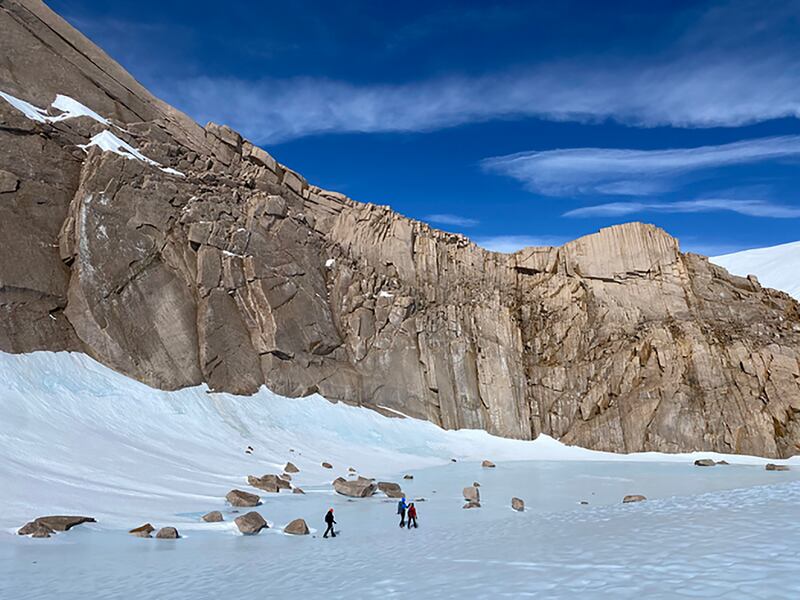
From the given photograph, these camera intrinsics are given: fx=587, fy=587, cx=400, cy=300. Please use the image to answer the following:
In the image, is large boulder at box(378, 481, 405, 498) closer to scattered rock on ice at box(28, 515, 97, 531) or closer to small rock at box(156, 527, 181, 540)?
small rock at box(156, 527, 181, 540)

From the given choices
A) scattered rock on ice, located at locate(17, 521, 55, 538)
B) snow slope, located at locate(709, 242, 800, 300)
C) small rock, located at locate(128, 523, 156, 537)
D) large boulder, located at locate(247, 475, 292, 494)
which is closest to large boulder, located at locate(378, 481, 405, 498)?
large boulder, located at locate(247, 475, 292, 494)

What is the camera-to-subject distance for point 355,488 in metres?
26.5

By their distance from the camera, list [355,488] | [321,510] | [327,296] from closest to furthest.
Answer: [321,510]
[355,488]
[327,296]

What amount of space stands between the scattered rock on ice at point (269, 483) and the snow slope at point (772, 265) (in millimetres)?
87695

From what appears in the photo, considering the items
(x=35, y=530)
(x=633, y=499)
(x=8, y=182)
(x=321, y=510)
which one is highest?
(x=8, y=182)

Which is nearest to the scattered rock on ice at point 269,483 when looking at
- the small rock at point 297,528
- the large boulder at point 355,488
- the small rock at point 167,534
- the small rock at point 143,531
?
the large boulder at point 355,488

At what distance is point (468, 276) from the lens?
60562mm

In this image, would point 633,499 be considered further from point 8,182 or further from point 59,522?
point 8,182

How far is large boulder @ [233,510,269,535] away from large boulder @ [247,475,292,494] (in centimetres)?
721

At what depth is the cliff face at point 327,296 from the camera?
37406 millimetres

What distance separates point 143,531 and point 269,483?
31.2ft

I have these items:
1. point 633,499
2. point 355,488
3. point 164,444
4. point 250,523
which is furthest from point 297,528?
point 164,444

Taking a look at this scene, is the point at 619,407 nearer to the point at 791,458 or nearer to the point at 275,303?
the point at 791,458

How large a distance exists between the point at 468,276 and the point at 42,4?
4281 centimetres
